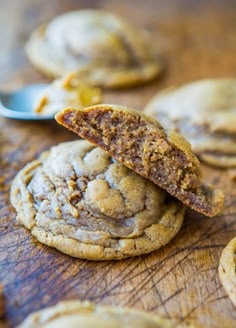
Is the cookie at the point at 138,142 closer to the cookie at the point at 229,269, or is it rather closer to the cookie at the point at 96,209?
the cookie at the point at 96,209

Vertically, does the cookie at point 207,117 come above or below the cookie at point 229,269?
above

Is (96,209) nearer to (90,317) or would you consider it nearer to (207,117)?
(90,317)

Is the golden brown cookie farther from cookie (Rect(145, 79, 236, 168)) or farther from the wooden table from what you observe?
cookie (Rect(145, 79, 236, 168))

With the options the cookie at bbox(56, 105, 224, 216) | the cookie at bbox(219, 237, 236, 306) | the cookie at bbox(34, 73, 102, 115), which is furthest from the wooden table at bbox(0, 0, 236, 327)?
the cookie at bbox(56, 105, 224, 216)

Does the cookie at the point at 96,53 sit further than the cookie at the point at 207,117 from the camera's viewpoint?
Yes

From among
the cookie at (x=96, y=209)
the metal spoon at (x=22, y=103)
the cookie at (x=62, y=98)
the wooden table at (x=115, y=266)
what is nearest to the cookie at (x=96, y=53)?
the wooden table at (x=115, y=266)

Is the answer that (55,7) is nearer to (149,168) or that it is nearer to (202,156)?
(202,156)
